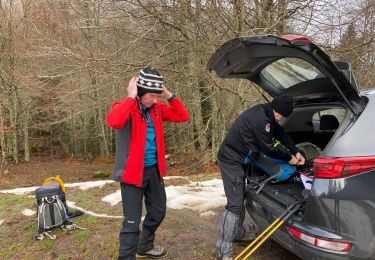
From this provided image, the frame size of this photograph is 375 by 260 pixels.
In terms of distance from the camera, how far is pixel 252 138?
11.4 feet

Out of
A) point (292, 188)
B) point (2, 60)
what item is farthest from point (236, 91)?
point (2, 60)

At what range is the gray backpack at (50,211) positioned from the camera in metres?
4.60

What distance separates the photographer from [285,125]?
15.2 feet

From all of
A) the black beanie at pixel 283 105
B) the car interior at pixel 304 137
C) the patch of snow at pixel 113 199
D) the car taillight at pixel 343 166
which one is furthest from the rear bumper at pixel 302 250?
the patch of snow at pixel 113 199

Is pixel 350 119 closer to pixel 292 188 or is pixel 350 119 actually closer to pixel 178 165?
pixel 292 188

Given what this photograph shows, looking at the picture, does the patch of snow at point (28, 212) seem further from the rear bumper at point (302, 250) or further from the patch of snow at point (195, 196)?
the rear bumper at point (302, 250)

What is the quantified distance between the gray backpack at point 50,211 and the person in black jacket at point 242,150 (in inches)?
86.3

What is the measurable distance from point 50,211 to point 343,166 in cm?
354

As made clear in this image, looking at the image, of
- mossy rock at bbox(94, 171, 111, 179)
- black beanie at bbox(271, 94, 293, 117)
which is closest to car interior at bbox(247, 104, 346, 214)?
black beanie at bbox(271, 94, 293, 117)

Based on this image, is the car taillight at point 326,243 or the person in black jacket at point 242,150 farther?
the person in black jacket at point 242,150

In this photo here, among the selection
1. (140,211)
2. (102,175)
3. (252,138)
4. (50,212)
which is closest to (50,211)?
(50,212)

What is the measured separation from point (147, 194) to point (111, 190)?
340 centimetres

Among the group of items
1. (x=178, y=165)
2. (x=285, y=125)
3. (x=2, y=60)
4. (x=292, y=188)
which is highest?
(x=2, y=60)

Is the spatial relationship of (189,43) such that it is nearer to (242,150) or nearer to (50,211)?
(50,211)
